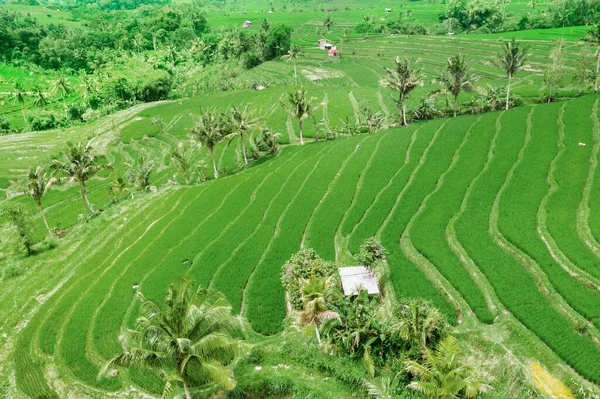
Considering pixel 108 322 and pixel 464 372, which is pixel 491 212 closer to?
pixel 464 372

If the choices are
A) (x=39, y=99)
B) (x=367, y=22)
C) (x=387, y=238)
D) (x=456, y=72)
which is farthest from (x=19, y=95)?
(x=367, y=22)

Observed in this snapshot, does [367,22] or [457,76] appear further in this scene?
[367,22]

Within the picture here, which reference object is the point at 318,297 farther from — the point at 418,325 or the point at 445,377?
the point at 445,377

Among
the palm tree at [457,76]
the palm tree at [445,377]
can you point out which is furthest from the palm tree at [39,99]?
the palm tree at [445,377]

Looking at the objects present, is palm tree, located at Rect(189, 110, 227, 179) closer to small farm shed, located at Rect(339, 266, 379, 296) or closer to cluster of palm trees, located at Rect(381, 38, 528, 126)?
cluster of palm trees, located at Rect(381, 38, 528, 126)

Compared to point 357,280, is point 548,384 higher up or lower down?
lower down

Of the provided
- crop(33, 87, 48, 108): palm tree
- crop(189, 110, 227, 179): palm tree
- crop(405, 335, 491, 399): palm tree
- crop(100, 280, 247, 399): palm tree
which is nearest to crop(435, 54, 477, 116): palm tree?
crop(189, 110, 227, 179): palm tree
